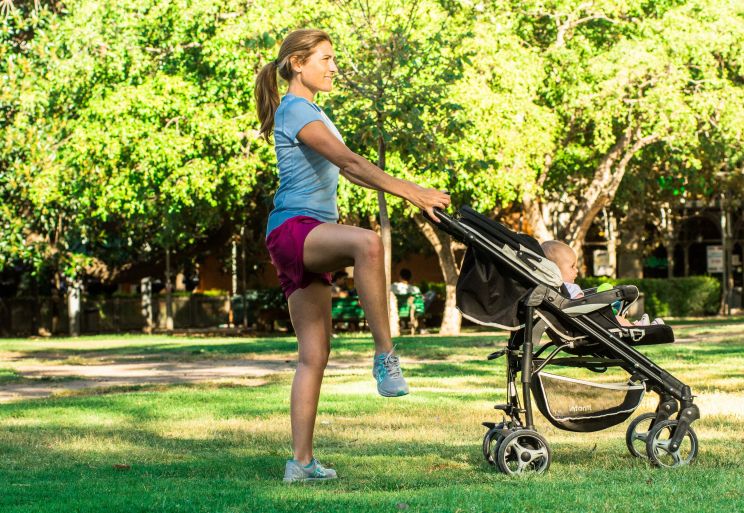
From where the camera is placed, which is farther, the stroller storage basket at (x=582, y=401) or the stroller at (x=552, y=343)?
the stroller storage basket at (x=582, y=401)

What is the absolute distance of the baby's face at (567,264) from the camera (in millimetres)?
7324

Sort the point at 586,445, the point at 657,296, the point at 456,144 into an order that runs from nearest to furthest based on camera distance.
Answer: the point at 586,445 < the point at 456,144 < the point at 657,296

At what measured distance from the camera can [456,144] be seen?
73.0 ft

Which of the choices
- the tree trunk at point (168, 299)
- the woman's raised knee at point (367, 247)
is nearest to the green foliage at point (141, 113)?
the tree trunk at point (168, 299)

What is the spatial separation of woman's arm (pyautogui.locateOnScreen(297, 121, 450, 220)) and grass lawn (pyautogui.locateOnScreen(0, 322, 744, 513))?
50.7 inches

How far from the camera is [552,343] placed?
6.99 m

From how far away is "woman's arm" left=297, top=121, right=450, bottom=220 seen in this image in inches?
232

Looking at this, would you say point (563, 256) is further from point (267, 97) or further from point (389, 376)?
point (267, 97)

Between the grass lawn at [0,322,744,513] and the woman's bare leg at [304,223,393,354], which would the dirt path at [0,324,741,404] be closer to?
the grass lawn at [0,322,744,513]

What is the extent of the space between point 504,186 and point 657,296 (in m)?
13.9

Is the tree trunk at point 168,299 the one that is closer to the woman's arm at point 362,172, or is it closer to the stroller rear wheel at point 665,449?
the stroller rear wheel at point 665,449

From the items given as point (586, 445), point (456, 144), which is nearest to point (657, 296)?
point (456, 144)

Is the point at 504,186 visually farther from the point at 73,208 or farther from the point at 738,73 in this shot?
the point at 73,208

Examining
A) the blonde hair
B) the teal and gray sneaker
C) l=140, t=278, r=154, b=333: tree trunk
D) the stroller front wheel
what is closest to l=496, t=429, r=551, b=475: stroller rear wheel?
the stroller front wheel
